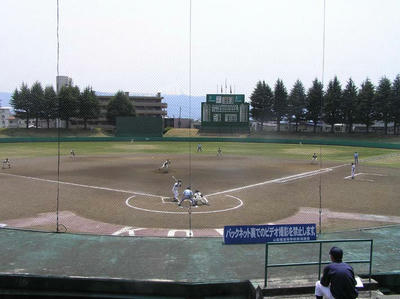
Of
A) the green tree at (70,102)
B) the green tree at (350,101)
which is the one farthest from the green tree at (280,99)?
the green tree at (70,102)

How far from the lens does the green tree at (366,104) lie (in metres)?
71.5

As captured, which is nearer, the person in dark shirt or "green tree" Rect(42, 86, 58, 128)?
the person in dark shirt

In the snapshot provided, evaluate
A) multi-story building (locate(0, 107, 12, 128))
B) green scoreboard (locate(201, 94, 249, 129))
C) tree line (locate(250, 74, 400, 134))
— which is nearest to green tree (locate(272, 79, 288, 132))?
tree line (locate(250, 74, 400, 134))

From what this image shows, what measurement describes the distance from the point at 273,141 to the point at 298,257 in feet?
206

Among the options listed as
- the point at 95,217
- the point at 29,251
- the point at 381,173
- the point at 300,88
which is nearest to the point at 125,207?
the point at 95,217

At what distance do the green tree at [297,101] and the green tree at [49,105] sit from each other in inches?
1924

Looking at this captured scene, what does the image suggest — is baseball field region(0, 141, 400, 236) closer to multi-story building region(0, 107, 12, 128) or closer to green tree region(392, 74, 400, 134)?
green tree region(392, 74, 400, 134)

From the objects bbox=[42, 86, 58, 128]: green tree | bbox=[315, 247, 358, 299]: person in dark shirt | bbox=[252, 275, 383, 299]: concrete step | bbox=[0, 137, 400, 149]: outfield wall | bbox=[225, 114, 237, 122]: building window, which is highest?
bbox=[42, 86, 58, 128]: green tree

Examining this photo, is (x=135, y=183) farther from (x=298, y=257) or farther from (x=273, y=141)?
(x=273, y=141)

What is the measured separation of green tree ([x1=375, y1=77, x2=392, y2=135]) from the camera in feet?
224

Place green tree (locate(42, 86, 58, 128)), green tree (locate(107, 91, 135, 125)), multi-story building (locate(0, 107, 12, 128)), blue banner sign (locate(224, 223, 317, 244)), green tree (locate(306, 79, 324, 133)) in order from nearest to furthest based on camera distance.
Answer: blue banner sign (locate(224, 223, 317, 244))
green tree (locate(42, 86, 58, 128))
green tree (locate(107, 91, 135, 125))
green tree (locate(306, 79, 324, 133))
multi-story building (locate(0, 107, 12, 128))

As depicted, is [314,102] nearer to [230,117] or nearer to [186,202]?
[230,117]

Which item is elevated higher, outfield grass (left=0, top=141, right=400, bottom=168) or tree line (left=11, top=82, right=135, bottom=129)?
tree line (left=11, top=82, right=135, bottom=129)

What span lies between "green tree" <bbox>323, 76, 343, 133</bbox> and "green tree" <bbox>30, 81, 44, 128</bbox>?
55.1m
